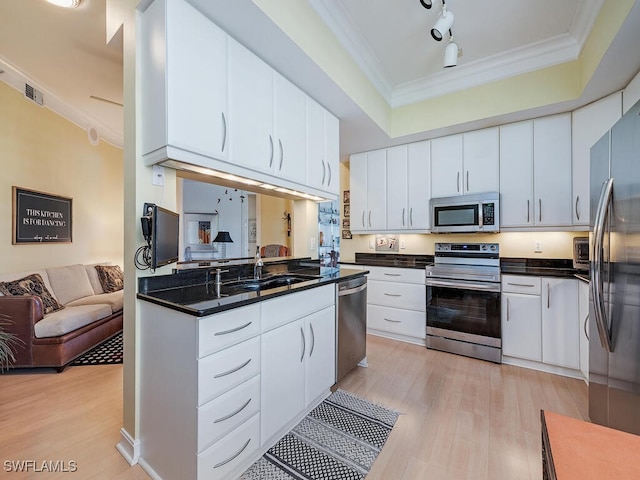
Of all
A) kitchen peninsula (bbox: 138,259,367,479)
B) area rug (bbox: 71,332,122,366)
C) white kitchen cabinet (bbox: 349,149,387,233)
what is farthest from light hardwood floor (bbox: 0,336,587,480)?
white kitchen cabinet (bbox: 349,149,387,233)

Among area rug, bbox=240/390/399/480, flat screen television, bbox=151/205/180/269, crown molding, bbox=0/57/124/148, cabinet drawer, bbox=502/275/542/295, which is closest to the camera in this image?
flat screen television, bbox=151/205/180/269

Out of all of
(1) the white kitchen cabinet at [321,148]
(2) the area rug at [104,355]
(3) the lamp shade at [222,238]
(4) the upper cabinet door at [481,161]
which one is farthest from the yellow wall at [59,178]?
(4) the upper cabinet door at [481,161]

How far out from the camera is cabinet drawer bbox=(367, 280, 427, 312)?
3.20 m

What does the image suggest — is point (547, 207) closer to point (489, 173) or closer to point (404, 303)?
point (489, 173)

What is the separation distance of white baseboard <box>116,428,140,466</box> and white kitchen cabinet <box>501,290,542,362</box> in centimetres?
309

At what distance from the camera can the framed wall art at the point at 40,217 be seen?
9.77 feet

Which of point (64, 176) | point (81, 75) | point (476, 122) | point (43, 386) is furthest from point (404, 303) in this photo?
point (64, 176)

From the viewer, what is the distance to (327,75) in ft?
6.88

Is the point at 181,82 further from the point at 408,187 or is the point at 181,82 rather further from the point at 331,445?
the point at 408,187

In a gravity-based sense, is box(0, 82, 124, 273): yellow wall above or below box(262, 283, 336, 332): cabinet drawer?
above

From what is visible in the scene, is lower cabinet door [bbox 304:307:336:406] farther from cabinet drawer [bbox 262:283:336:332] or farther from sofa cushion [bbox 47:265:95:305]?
sofa cushion [bbox 47:265:95:305]

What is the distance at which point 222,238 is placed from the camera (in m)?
2.37

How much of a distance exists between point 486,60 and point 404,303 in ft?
8.61

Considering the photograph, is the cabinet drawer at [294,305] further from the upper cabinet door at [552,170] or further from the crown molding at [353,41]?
the upper cabinet door at [552,170]
